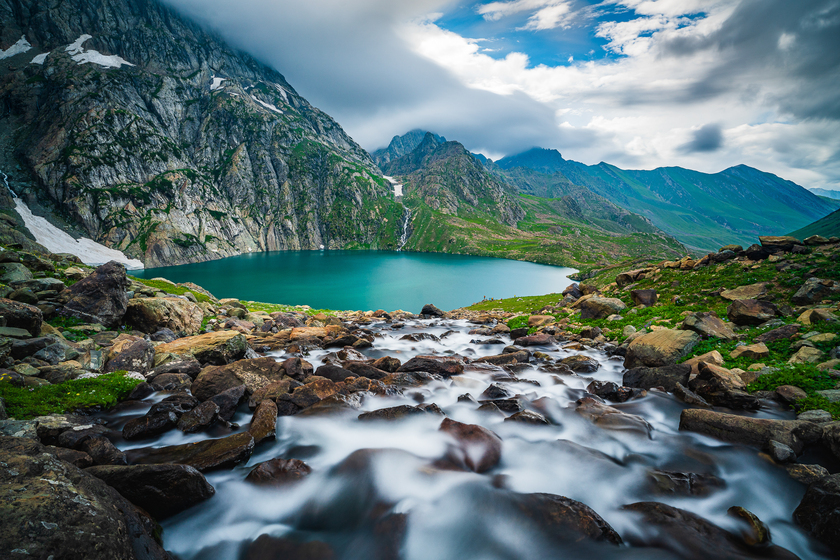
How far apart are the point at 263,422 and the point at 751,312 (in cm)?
2517

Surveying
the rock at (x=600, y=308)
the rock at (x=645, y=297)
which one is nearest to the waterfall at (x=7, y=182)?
the rock at (x=600, y=308)

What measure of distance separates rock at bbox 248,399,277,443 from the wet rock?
496 inches

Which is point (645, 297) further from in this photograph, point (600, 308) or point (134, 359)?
point (134, 359)

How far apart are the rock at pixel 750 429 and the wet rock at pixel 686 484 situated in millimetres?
1962

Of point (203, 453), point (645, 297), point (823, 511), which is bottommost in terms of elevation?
point (203, 453)

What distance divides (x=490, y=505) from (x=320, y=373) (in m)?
11.0

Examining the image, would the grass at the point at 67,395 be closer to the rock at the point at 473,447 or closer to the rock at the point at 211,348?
the rock at the point at 211,348

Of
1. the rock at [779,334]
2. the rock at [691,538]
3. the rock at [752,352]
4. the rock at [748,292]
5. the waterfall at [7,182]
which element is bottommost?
the rock at [691,538]

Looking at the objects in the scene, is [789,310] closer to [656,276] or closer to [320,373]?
[656,276]

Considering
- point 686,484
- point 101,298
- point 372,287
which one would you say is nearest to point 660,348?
point 686,484

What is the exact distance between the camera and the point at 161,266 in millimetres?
189625

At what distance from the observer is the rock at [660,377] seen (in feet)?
46.4

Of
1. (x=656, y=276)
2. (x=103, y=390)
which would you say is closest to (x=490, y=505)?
(x=103, y=390)

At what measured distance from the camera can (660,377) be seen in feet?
47.7
